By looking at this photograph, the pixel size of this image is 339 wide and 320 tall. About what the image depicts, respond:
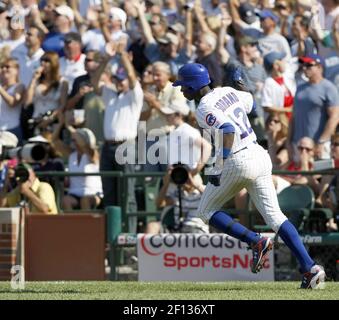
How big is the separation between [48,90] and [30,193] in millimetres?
2315

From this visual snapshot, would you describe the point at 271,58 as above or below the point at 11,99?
above

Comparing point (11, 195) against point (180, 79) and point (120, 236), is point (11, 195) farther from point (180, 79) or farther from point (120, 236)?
point (180, 79)

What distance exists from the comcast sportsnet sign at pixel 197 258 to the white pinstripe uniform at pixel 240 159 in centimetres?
301

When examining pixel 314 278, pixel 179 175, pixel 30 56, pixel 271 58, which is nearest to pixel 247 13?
pixel 271 58

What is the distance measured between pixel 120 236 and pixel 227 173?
148 inches

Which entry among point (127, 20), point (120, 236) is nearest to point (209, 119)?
point (120, 236)

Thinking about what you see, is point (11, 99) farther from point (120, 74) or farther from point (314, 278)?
point (314, 278)

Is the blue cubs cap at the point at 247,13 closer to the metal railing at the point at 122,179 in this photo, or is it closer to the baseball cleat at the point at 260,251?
the metal railing at the point at 122,179

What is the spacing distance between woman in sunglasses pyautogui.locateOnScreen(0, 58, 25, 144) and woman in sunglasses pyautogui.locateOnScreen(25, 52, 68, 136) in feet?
0.45

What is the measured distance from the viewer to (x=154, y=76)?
14.2 metres

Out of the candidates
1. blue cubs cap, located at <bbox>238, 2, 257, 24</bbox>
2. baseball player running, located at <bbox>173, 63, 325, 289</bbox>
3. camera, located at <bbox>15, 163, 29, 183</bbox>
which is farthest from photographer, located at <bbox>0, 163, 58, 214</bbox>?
baseball player running, located at <bbox>173, 63, 325, 289</bbox>

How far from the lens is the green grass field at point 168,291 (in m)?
8.91

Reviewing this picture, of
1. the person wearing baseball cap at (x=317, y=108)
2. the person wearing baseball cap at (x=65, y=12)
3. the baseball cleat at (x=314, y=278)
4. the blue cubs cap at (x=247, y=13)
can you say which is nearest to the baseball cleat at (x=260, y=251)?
the baseball cleat at (x=314, y=278)

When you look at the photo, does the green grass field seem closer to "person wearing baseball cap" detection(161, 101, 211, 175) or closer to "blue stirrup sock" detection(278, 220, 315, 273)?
"blue stirrup sock" detection(278, 220, 315, 273)
